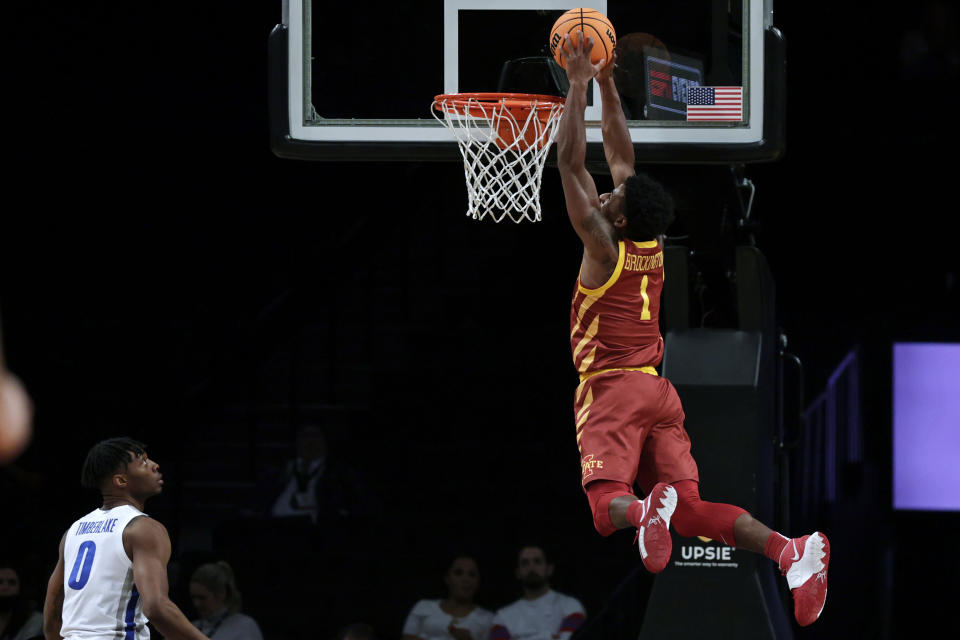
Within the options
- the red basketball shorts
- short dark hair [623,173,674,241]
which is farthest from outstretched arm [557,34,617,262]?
the red basketball shorts

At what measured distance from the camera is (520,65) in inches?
247

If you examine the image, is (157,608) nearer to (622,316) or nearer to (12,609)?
(622,316)

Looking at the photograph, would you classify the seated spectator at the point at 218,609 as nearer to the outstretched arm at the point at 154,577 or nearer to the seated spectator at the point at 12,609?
the seated spectator at the point at 12,609

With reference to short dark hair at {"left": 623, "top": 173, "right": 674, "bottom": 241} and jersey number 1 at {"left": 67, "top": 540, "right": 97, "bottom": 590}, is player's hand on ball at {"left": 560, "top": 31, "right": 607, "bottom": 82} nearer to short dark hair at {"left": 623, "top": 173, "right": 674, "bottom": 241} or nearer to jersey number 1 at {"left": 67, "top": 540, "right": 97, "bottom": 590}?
short dark hair at {"left": 623, "top": 173, "right": 674, "bottom": 241}

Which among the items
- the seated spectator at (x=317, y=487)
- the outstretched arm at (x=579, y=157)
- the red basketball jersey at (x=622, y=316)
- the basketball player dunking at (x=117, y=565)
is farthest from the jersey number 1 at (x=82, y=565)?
the seated spectator at (x=317, y=487)

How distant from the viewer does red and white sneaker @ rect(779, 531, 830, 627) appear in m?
5.32

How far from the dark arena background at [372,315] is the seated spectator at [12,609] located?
4.25 ft

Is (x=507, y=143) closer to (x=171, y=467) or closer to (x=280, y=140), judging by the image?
(x=280, y=140)

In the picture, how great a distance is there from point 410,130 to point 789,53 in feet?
24.6

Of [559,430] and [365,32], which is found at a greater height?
[365,32]

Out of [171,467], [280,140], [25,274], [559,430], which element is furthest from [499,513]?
[280,140]

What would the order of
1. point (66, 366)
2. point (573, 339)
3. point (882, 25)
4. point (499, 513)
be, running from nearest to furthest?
point (573, 339) < point (499, 513) < point (66, 366) < point (882, 25)

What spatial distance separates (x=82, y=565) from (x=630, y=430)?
2203mm

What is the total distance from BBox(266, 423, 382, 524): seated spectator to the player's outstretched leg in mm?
5307
